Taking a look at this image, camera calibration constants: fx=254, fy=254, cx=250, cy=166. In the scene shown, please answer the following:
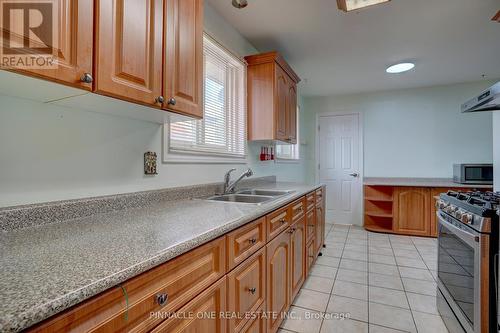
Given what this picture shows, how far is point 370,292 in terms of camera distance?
2262 millimetres

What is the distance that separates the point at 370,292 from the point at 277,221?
134 centimetres

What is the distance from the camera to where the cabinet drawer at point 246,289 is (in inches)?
44.1

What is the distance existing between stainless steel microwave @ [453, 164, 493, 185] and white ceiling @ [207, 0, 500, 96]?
135 cm

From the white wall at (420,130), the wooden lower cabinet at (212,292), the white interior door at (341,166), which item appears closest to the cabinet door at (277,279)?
the wooden lower cabinet at (212,292)

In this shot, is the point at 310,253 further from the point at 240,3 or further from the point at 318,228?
the point at 240,3

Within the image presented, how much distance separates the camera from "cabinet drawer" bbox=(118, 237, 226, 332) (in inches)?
26.7

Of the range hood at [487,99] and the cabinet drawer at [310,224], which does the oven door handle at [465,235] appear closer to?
the range hood at [487,99]

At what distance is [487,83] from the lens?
398 cm

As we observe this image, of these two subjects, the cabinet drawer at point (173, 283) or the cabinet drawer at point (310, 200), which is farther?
the cabinet drawer at point (310, 200)

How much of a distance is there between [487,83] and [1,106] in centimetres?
565

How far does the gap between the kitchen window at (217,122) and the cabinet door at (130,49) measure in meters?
0.58

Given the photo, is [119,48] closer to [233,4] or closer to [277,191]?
[233,4]

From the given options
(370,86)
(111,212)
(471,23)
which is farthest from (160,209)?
(370,86)

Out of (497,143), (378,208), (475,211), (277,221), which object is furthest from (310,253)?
(378,208)
